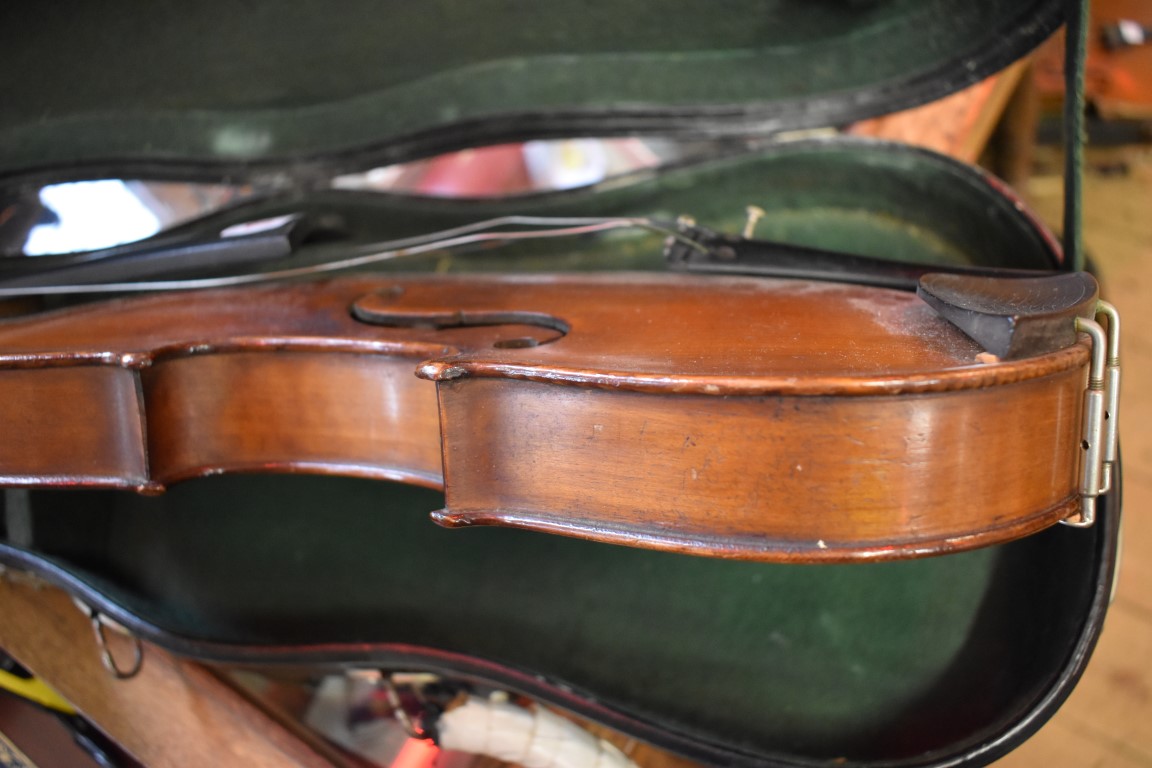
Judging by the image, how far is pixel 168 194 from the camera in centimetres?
136

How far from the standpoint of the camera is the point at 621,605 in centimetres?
106

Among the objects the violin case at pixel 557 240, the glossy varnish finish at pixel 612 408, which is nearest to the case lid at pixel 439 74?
the violin case at pixel 557 240

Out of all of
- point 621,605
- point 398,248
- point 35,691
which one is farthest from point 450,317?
point 35,691

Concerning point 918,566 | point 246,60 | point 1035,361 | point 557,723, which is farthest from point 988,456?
point 246,60

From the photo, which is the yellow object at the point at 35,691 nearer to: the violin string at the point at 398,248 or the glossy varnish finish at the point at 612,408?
the glossy varnish finish at the point at 612,408

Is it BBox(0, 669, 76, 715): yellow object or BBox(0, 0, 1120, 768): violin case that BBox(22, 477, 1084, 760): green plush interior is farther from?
BBox(0, 669, 76, 715): yellow object

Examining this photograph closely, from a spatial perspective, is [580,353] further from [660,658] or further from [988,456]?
[660,658]

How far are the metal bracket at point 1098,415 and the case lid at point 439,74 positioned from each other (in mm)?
608

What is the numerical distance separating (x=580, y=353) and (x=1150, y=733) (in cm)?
116

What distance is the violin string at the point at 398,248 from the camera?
39.7 inches

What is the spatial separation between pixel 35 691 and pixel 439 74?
104 centimetres

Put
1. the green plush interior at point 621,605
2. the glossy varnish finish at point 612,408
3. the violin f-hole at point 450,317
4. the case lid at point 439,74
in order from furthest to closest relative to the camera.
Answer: the case lid at point 439,74 → the green plush interior at point 621,605 → the violin f-hole at point 450,317 → the glossy varnish finish at point 612,408

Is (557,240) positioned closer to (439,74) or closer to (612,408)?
(439,74)

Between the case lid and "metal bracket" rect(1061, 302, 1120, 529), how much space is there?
608 millimetres
